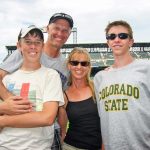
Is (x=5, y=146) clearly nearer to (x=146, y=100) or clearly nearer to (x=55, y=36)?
(x=146, y=100)

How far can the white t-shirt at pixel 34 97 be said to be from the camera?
327 centimetres

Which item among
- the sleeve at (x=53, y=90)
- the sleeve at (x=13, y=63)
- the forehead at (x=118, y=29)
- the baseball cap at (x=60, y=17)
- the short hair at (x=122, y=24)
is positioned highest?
the baseball cap at (x=60, y=17)

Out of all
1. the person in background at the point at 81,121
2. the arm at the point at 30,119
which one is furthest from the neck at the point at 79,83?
the arm at the point at 30,119

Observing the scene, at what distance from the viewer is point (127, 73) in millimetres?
3625

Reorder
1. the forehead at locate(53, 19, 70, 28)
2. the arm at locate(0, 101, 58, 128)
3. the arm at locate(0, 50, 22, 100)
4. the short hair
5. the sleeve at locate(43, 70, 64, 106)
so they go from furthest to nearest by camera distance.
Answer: the forehead at locate(53, 19, 70, 28) < the short hair < the arm at locate(0, 50, 22, 100) < the sleeve at locate(43, 70, 64, 106) < the arm at locate(0, 101, 58, 128)

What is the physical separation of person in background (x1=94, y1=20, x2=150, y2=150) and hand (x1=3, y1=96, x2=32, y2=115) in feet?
3.07

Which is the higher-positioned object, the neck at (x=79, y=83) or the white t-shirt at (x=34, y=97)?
the neck at (x=79, y=83)

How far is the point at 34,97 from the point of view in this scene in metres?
3.41

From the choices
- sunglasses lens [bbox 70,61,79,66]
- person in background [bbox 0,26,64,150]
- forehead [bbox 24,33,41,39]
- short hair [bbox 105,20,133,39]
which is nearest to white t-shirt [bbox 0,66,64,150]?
person in background [bbox 0,26,64,150]

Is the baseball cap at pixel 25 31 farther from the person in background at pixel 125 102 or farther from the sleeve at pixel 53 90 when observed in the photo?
the person in background at pixel 125 102

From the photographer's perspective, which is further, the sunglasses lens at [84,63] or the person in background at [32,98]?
the sunglasses lens at [84,63]

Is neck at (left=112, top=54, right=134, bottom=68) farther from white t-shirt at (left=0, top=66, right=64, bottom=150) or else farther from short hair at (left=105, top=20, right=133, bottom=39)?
white t-shirt at (left=0, top=66, right=64, bottom=150)

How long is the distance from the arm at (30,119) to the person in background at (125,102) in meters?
0.72

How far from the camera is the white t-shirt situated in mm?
3268
